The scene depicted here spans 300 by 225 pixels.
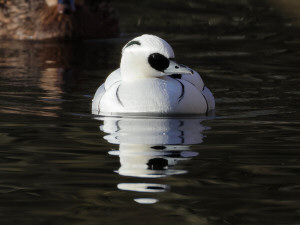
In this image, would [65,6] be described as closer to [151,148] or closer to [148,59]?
[148,59]

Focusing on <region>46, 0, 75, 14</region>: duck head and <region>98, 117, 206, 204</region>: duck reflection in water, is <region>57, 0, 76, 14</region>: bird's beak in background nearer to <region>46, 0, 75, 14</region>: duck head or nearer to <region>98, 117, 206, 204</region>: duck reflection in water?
<region>46, 0, 75, 14</region>: duck head

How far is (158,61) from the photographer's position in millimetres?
10062

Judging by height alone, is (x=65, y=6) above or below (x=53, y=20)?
above

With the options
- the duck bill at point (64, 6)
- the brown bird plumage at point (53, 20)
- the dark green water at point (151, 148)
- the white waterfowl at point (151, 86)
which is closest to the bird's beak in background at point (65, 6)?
the duck bill at point (64, 6)

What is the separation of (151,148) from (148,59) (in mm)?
1902

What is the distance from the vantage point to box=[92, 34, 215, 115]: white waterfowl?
9906mm

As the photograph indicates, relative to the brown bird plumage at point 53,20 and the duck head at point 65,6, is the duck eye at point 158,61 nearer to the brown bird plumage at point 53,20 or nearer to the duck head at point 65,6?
the duck head at point 65,6

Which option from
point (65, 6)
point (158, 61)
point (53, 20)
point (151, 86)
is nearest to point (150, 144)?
point (151, 86)

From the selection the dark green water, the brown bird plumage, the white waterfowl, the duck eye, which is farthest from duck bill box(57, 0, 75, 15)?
the duck eye

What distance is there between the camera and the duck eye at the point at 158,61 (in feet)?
32.9

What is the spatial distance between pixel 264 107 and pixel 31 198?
4522 mm

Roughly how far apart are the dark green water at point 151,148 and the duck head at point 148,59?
1.65 feet

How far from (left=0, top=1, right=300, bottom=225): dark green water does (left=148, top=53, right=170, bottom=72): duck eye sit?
525mm

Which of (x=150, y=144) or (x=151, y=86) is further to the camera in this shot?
(x=151, y=86)
